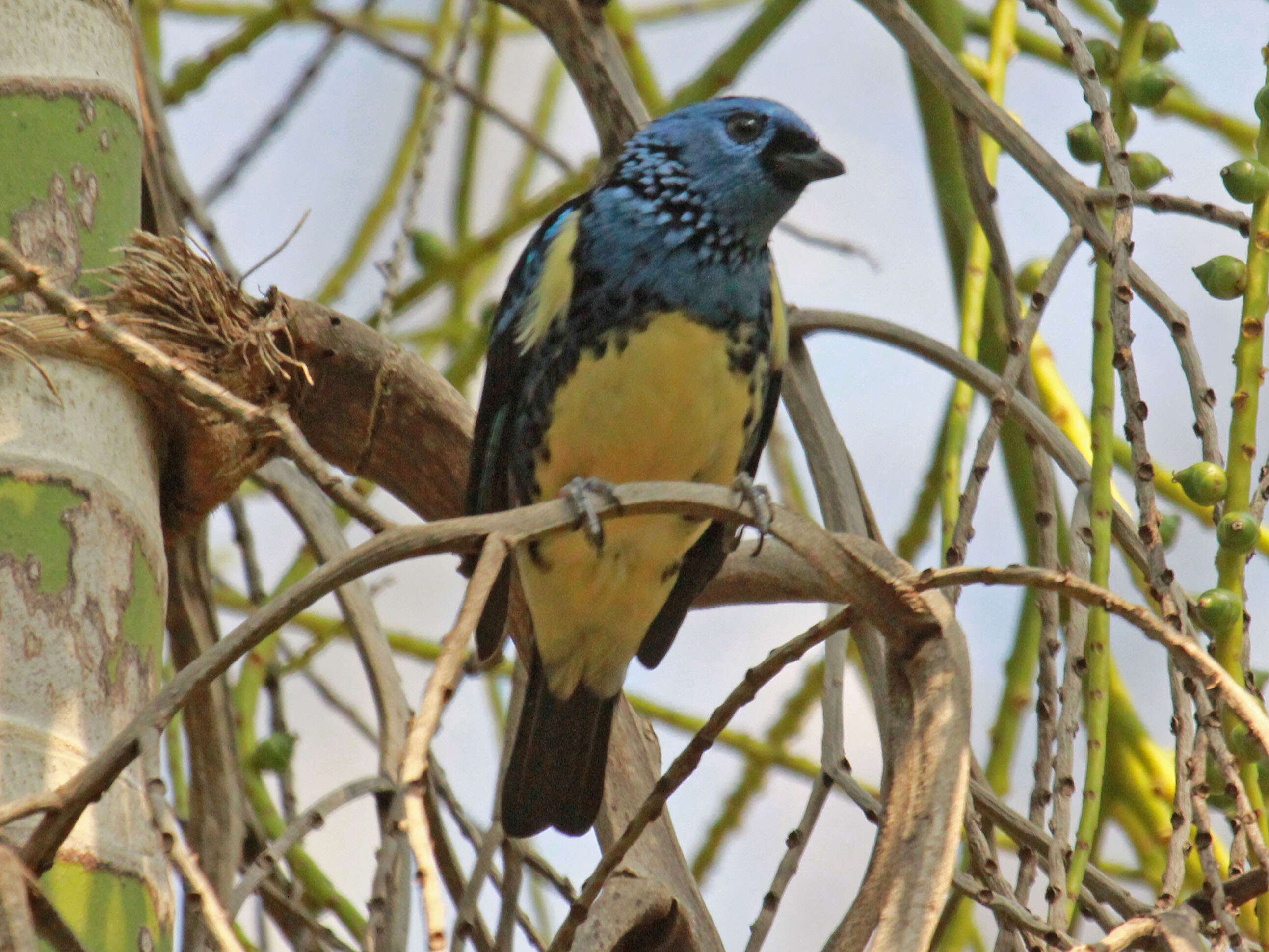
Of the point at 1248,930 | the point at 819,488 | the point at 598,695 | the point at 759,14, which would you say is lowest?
the point at 1248,930

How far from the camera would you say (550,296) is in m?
2.61

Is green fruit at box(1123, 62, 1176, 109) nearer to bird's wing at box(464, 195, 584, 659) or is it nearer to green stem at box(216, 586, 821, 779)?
bird's wing at box(464, 195, 584, 659)

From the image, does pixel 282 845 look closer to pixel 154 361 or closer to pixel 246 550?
pixel 154 361

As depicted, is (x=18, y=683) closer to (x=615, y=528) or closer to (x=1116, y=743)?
(x=615, y=528)

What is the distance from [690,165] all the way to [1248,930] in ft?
5.10

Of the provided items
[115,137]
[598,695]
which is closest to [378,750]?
[598,695]

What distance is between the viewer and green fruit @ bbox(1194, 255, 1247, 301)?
1807mm

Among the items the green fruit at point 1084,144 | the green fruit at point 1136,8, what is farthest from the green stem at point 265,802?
the green fruit at point 1136,8

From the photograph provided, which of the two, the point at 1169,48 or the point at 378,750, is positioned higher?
the point at 1169,48

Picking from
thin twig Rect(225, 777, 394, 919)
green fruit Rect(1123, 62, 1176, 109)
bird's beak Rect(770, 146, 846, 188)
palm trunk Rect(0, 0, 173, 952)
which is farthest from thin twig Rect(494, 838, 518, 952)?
bird's beak Rect(770, 146, 846, 188)

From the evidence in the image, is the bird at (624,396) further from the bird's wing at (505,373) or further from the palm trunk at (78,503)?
the palm trunk at (78,503)

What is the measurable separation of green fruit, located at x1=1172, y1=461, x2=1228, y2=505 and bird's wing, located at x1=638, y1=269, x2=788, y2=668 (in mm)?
1008

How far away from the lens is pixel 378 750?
2391 mm

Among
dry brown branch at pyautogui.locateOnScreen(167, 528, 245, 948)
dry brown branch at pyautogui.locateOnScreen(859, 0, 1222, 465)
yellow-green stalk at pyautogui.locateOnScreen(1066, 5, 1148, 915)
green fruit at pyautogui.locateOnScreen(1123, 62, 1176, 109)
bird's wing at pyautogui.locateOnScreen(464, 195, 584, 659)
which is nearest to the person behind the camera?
yellow-green stalk at pyautogui.locateOnScreen(1066, 5, 1148, 915)
